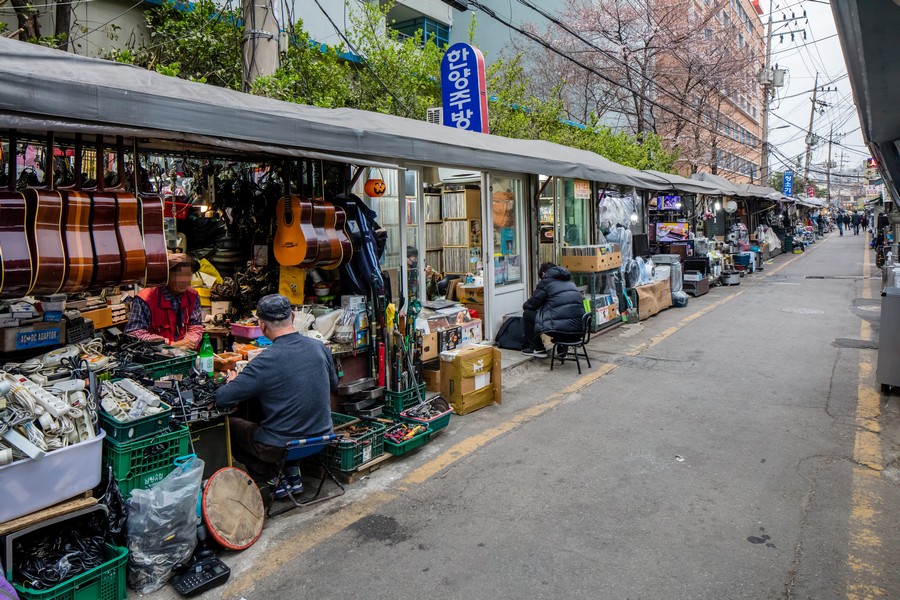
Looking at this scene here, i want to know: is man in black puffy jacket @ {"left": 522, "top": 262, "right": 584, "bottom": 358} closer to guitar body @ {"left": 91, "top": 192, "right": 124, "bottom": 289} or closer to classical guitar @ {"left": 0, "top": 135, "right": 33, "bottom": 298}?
guitar body @ {"left": 91, "top": 192, "right": 124, "bottom": 289}

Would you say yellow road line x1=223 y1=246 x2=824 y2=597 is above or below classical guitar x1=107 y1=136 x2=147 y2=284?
below

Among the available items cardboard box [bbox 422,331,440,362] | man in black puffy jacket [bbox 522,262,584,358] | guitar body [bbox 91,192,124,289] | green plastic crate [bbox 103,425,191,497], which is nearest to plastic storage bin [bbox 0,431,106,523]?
green plastic crate [bbox 103,425,191,497]

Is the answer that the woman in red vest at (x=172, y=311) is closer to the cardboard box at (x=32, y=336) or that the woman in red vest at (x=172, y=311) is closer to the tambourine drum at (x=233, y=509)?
the cardboard box at (x=32, y=336)

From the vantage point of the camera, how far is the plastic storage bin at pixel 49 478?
306 cm

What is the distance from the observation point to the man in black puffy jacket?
811 cm

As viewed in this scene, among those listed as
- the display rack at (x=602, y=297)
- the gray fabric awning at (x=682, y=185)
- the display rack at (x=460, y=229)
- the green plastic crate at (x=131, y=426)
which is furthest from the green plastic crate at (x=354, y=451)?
the gray fabric awning at (x=682, y=185)

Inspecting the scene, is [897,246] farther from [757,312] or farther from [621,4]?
[621,4]

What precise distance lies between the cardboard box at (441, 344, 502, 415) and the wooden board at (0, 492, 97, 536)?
12.3 ft

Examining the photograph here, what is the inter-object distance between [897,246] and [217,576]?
20314 mm

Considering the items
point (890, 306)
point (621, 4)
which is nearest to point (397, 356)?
point (890, 306)

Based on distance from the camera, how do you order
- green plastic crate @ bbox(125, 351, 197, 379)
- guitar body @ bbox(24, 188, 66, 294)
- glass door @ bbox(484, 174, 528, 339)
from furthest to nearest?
glass door @ bbox(484, 174, 528, 339)
green plastic crate @ bbox(125, 351, 197, 379)
guitar body @ bbox(24, 188, 66, 294)

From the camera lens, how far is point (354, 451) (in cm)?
486

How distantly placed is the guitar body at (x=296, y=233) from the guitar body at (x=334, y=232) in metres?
0.18

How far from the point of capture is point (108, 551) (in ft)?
11.0
